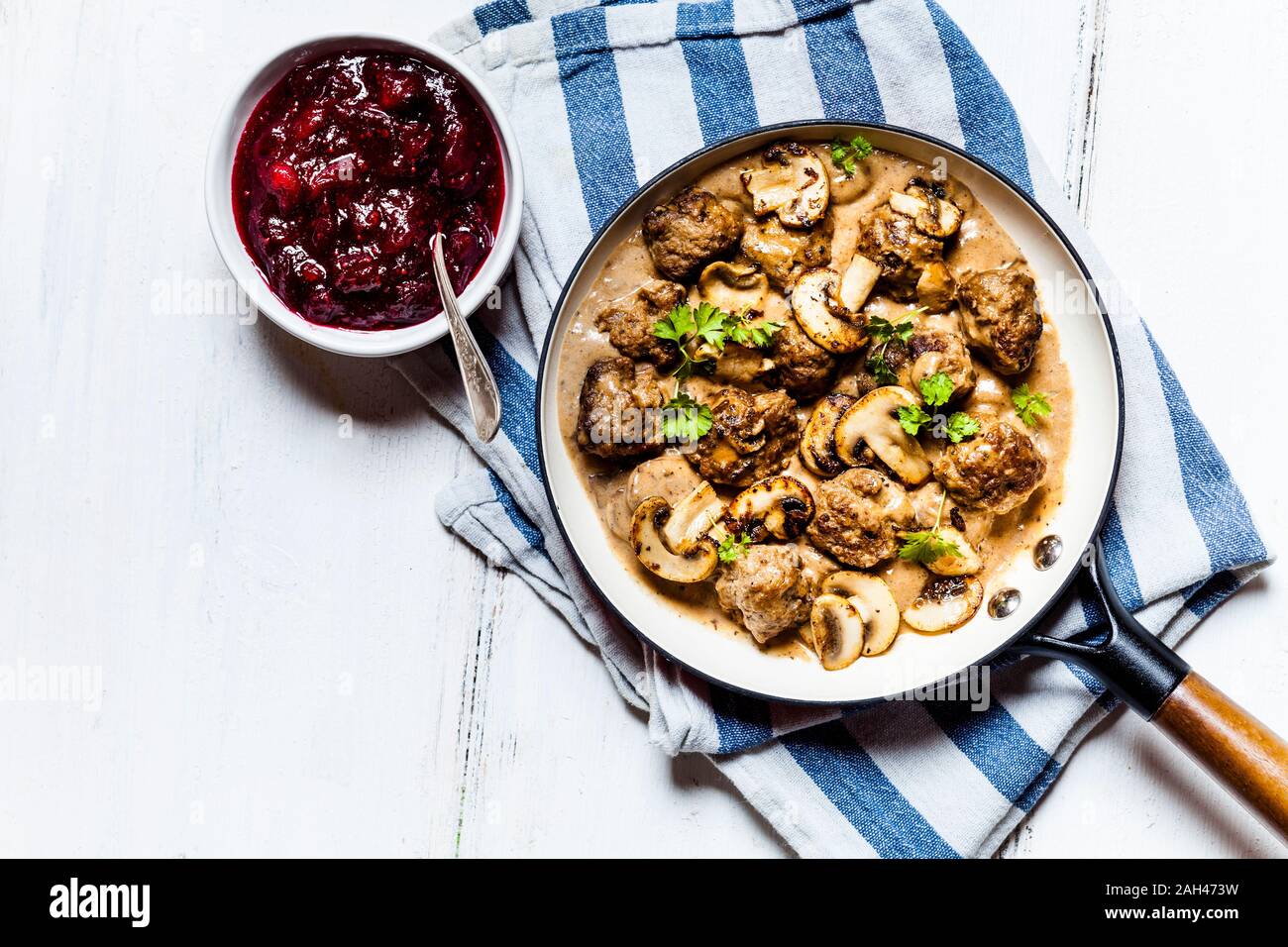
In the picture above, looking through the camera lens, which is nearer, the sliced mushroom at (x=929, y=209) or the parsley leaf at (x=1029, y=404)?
the sliced mushroom at (x=929, y=209)

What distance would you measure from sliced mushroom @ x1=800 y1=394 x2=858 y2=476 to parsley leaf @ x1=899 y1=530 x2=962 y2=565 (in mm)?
363

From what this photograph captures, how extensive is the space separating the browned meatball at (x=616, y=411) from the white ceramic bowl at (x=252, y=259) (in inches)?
20.2

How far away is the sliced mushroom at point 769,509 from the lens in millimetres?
→ 3846

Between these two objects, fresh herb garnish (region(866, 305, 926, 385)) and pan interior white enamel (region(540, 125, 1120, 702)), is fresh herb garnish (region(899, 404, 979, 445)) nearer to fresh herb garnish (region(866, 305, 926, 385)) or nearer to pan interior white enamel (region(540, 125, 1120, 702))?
fresh herb garnish (region(866, 305, 926, 385))

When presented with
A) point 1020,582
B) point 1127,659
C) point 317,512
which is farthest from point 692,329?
point 1127,659

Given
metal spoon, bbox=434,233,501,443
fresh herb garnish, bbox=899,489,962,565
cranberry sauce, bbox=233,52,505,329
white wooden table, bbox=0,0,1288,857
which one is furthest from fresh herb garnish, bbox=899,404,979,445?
cranberry sauce, bbox=233,52,505,329

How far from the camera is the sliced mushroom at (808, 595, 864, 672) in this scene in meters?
3.87

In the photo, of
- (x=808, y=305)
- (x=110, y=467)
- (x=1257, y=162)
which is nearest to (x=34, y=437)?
(x=110, y=467)

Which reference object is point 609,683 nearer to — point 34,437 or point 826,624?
point 826,624

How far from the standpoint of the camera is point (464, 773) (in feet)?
14.1

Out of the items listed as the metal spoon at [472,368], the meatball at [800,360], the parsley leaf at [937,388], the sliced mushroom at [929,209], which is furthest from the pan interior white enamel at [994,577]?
the meatball at [800,360]

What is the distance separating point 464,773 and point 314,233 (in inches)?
86.9

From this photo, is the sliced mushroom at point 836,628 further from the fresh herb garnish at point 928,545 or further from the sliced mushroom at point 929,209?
the sliced mushroom at point 929,209

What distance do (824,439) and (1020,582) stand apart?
0.93 metres
